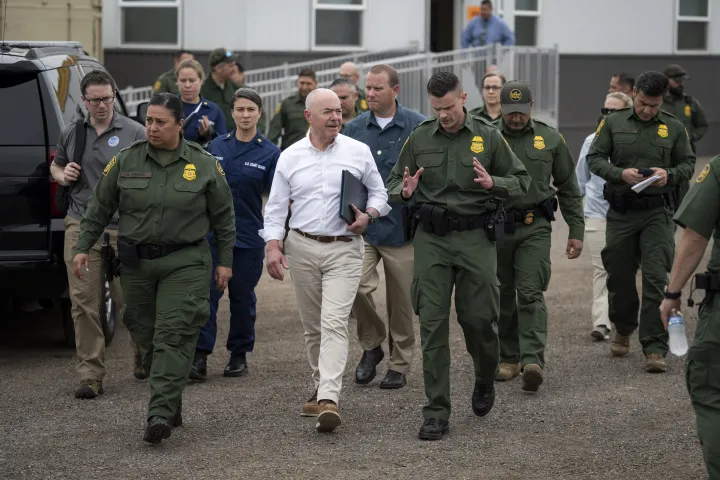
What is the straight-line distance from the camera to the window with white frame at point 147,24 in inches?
855

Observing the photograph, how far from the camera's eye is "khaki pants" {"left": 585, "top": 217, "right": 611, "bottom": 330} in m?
10.3

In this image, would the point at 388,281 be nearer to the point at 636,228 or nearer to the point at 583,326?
the point at 636,228

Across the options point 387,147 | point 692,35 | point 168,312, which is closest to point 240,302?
point 387,147

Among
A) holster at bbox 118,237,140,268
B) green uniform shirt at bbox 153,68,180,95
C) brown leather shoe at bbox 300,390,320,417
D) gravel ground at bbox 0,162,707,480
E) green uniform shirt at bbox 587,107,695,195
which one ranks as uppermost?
green uniform shirt at bbox 153,68,180,95

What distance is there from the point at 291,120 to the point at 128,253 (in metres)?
5.81

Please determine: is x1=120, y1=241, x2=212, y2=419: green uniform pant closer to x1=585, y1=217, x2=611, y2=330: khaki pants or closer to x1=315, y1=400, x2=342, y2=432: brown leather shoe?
x1=315, y1=400, x2=342, y2=432: brown leather shoe

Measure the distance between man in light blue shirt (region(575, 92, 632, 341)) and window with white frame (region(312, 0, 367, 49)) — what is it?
12.3 metres

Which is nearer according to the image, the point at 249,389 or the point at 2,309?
the point at 249,389

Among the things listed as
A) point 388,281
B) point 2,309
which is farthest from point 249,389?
point 2,309

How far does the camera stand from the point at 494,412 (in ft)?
25.7

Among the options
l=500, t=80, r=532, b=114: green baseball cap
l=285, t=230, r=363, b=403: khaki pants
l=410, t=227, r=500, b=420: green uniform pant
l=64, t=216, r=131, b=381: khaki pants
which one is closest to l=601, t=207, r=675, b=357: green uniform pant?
l=500, t=80, r=532, b=114: green baseball cap

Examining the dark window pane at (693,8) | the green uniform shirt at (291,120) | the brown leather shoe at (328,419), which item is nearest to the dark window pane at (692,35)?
the dark window pane at (693,8)

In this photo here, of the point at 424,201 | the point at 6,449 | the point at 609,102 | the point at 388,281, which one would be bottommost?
the point at 6,449

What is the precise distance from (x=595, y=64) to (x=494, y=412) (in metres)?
18.4
